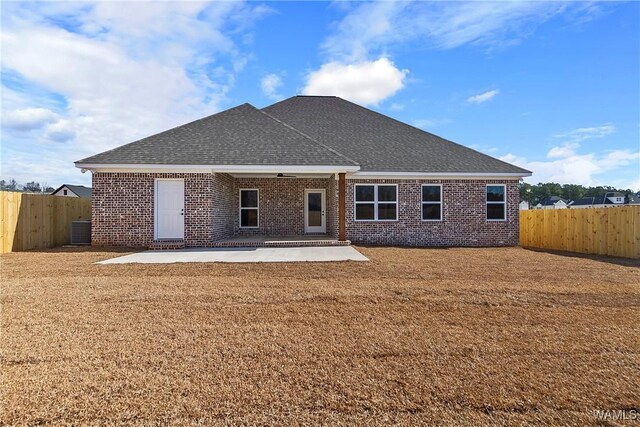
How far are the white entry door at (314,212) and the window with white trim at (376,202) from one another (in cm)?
250

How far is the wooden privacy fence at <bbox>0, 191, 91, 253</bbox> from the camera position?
11.7 meters

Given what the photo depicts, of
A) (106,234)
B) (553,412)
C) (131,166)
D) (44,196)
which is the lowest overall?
(553,412)

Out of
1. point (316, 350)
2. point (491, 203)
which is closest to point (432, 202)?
point (491, 203)

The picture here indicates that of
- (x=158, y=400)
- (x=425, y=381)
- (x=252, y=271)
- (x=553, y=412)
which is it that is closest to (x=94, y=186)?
(x=252, y=271)

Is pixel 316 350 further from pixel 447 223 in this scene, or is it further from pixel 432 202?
pixel 447 223

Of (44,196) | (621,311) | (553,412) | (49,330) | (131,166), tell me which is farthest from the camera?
(44,196)

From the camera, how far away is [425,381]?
336cm

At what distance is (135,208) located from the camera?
12.8 m

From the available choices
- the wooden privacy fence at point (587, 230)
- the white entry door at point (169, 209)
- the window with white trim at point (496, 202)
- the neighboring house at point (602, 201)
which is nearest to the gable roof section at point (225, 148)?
the white entry door at point (169, 209)

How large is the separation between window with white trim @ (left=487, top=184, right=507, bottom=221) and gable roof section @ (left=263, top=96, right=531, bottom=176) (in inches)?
30.8

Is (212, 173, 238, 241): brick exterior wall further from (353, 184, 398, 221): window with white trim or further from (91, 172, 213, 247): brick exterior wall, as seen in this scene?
(353, 184, 398, 221): window with white trim

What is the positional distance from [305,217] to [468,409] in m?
13.9

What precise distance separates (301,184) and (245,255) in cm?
636

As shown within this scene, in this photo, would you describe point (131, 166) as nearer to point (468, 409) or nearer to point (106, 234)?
point (106, 234)
